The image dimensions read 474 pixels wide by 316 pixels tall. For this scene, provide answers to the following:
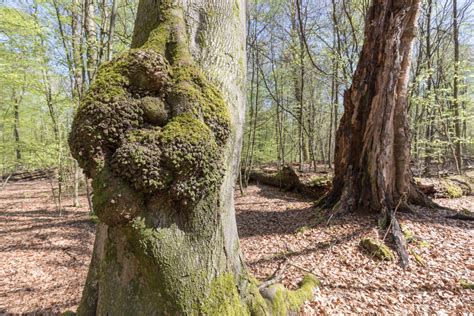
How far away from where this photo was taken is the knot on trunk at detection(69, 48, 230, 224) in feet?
4.29

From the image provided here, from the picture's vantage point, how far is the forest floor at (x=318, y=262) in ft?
9.65

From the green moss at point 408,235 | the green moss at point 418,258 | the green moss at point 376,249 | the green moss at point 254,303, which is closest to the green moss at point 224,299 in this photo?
the green moss at point 254,303

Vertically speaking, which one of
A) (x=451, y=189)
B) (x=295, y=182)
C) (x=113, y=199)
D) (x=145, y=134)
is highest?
(x=145, y=134)

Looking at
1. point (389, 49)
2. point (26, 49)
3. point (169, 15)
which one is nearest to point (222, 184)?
point (169, 15)

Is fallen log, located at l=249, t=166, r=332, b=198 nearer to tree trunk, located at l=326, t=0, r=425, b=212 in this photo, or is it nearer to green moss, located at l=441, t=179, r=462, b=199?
tree trunk, located at l=326, t=0, r=425, b=212

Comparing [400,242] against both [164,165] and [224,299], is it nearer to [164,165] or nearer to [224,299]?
[224,299]

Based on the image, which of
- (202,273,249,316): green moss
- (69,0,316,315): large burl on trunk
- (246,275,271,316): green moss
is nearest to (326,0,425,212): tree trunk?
(246,275,271,316): green moss

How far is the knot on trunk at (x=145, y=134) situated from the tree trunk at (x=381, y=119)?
4977 millimetres

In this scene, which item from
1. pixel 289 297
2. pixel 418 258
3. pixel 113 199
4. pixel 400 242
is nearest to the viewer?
pixel 113 199

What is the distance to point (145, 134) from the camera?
137 cm

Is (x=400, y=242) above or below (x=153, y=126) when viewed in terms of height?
below

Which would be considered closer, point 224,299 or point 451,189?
point 224,299

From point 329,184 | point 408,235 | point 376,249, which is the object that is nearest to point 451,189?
point 329,184

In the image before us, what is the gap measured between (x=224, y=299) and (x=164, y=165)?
0.98 metres
